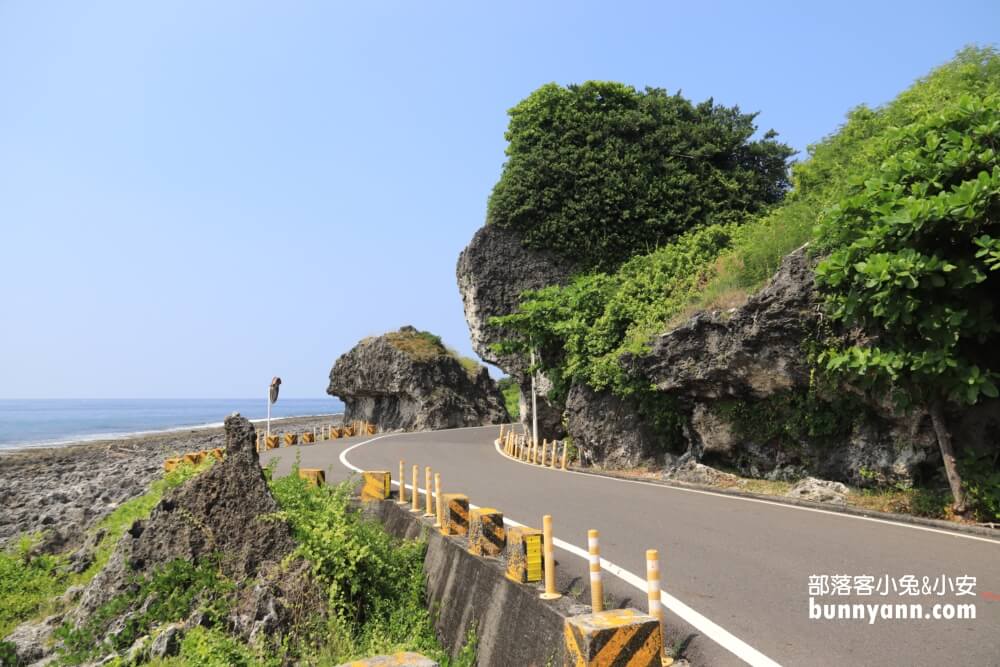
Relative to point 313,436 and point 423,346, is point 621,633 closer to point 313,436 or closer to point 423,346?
point 313,436

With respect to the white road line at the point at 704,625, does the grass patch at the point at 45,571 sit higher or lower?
lower

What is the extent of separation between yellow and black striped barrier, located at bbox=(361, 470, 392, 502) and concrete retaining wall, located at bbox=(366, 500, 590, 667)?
2.35 metres

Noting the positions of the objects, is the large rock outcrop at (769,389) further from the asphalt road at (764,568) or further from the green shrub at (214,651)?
the green shrub at (214,651)

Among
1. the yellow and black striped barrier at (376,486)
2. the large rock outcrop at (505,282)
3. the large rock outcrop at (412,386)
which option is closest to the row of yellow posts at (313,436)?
the large rock outcrop at (412,386)

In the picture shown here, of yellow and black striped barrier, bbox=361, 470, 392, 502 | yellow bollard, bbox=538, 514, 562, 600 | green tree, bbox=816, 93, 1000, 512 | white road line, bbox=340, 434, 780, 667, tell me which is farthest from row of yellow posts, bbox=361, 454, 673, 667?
green tree, bbox=816, 93, 1000, 512

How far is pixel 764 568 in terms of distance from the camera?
7434 mm

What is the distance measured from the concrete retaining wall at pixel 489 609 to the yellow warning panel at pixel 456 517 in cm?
16

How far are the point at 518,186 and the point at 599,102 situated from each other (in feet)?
18.3

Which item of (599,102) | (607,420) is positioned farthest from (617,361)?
(599,102)

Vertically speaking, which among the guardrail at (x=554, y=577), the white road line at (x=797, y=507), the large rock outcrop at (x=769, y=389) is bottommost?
the white road line at (x=797, y=507)

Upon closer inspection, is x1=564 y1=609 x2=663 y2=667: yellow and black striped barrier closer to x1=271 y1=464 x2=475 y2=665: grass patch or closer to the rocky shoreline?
x1=271 y1=464 x2=475 y2=665: grass patch

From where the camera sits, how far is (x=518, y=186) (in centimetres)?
2716

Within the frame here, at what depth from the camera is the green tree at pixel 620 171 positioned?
26422 mm

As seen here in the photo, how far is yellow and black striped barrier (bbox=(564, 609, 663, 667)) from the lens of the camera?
4840mm
